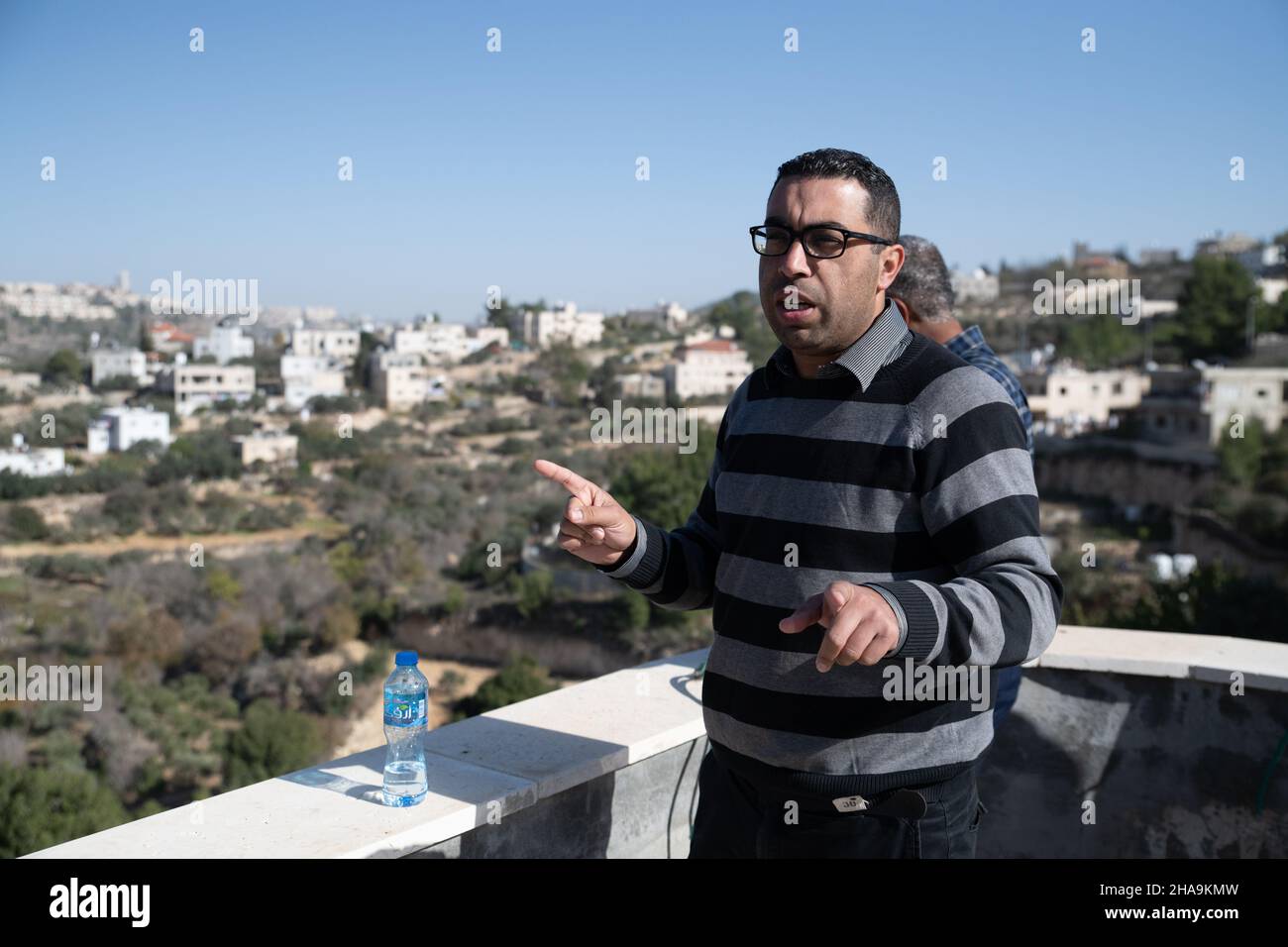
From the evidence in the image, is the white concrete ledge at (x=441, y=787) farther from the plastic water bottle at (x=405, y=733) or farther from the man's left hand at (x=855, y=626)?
the man's left hand at (x=855, y=626)

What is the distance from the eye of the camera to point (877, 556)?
1403mm

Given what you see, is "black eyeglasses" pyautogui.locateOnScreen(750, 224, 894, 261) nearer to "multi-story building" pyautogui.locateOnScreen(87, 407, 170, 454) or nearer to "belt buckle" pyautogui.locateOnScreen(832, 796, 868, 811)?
"belt buckle" pyautogui.locateOnScreen(832, 796, 868, 811)

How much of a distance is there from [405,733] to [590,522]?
0.51 m

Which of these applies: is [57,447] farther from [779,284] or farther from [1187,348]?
[1187,348]

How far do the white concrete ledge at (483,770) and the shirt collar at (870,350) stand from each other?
0.86 metres

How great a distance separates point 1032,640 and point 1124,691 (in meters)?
1.51

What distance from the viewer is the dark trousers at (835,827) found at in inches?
55.5

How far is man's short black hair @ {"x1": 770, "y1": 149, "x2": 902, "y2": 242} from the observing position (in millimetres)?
1480

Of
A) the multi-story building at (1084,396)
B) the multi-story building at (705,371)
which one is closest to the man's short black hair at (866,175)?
the multi-story building at (1084,396)

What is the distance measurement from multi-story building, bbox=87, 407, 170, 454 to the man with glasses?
110 feet

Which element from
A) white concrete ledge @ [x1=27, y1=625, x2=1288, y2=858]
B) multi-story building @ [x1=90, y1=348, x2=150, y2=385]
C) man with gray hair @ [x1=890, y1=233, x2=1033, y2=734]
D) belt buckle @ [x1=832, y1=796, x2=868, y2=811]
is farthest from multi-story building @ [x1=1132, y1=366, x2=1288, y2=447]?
multi-story building @ [x1=90, y1=348, x2=150, y2=385]
